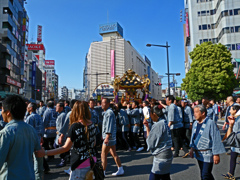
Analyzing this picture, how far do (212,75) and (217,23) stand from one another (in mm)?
18037

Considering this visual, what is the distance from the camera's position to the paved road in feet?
17.4

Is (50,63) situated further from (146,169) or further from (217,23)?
(146,169)

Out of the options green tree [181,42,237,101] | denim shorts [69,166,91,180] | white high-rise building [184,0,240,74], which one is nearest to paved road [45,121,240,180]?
denim shorts [69,166,91,180]

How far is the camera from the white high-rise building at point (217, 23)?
35.7 metres

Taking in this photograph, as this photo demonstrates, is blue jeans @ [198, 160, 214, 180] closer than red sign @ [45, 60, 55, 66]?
Yes

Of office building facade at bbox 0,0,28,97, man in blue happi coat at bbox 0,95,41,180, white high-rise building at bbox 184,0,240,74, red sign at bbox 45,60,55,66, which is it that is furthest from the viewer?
red sign at bbox 45,60,55,66

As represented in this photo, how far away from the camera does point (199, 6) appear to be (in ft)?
143

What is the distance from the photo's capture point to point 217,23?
40.3 meters

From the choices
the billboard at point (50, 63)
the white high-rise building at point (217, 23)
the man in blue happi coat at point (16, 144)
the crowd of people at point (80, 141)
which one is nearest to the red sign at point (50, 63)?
the billboard at point (50, 63)

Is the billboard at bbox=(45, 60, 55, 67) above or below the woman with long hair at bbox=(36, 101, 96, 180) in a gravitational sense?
above

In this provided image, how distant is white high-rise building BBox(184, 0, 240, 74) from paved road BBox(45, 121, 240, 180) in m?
30.1

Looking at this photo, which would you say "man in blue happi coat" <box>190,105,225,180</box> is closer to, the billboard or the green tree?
the green tree

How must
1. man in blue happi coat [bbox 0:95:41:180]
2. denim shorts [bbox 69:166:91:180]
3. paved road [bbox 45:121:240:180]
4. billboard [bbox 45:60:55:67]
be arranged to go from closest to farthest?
man in blue happi coat [bbox 0:95:41:180] → denim shorts [bbox 69:166:91:180] → paved road [bbox 45:121:240:180] → billboard [bbox 45:60:55:67]

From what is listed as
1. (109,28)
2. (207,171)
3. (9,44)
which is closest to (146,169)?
(207,171)
